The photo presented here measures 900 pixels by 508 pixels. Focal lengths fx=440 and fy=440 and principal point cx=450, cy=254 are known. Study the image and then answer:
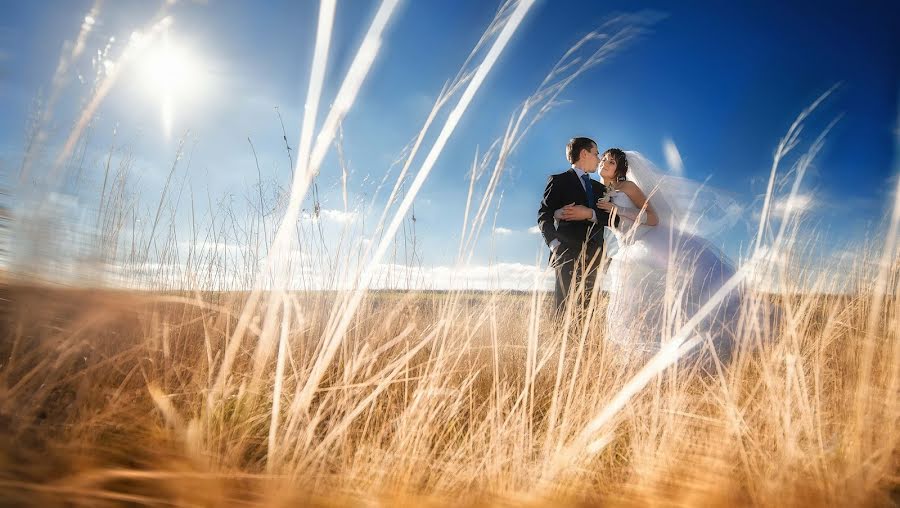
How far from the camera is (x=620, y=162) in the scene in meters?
3.74

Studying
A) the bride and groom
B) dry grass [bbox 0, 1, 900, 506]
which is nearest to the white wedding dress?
the bride and groom

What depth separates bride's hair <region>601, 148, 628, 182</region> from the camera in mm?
3732

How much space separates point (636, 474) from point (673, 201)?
2.75 m

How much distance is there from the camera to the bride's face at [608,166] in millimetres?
3744

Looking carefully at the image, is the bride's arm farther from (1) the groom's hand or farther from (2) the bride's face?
(2) the bride's face

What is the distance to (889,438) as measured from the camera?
116 cm

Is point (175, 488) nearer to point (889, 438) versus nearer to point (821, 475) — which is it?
point (821, 475)

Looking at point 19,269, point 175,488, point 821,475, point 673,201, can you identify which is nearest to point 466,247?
point 175,488

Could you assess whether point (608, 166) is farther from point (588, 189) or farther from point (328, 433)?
point (328, 433)

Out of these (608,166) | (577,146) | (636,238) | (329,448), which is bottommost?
(329,448)

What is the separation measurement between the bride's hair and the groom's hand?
0.44m

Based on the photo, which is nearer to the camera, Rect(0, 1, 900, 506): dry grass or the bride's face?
Rect(0, 1, 900, 506): dry grass

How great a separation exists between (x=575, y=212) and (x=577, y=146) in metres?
0.63

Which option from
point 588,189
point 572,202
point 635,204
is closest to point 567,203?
point 572,202
